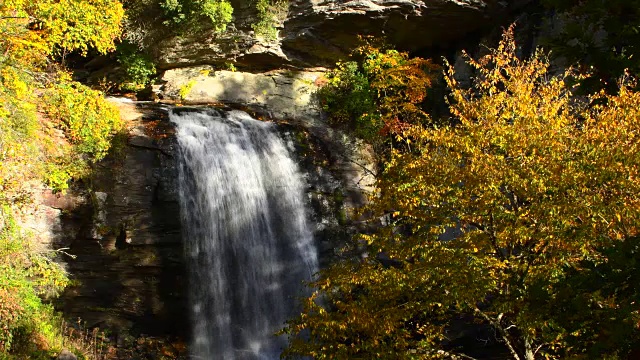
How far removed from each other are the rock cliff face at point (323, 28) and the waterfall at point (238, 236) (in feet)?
14.4

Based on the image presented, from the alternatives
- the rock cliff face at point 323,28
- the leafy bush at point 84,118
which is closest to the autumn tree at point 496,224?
the leafy bush at point 84,118

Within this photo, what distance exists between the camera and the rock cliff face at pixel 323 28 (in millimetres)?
18750

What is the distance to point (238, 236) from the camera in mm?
13820

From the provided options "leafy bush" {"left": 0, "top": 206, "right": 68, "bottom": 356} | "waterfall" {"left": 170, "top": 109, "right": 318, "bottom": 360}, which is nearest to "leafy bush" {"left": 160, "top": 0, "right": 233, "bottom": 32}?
"waterfall" {"left": 170, "top": 109, "right": 318, "bottom": 360}

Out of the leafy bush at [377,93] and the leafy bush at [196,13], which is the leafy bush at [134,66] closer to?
the leafy bush at [196,13]

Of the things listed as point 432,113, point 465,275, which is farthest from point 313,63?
point 465,275

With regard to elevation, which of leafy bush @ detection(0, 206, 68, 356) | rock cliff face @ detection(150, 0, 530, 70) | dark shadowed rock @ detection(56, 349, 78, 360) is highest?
rock cliff face @ detection(150, 0, 530, 70)

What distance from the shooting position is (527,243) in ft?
29.3

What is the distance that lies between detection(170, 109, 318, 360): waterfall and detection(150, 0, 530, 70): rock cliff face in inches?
173

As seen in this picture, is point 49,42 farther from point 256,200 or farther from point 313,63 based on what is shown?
point 313,63

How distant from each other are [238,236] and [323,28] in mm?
9492

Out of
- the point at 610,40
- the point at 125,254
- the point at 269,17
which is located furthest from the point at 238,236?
the point at 610,40

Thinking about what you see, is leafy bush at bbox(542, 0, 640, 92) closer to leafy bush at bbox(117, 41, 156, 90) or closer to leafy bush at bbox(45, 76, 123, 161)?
leafy bush at bbox(45, 76, 123, 161)

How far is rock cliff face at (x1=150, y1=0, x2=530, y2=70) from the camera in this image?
1875cm
